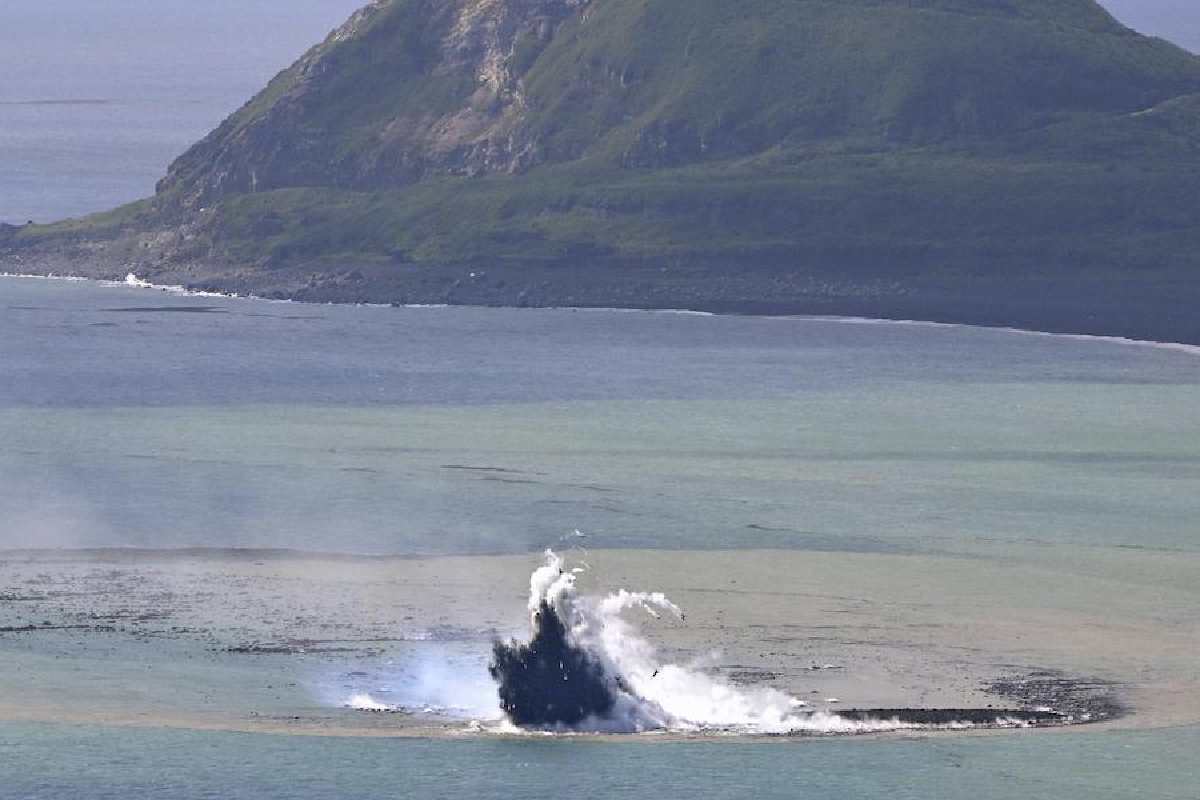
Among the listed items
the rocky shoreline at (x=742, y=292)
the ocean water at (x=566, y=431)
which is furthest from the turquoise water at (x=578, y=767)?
the rocky shoreline at (x=742, y=292)

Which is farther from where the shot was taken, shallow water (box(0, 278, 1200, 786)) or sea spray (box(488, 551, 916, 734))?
sea spray (box(488, 551, 916, 734))

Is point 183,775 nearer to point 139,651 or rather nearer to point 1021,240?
point 139,651

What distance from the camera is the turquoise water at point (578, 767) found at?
69375mm

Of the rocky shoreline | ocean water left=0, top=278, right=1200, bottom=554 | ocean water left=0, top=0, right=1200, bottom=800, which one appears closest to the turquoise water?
ocean water left=0, top=0, right=1200, bottom=800

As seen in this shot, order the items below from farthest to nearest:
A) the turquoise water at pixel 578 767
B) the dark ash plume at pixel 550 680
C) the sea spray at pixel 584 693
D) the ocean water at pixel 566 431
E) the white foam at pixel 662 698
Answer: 1. the ocean water at pixel 566 431
2. the white foam at pixel 662 698
3. the sea spray at pixel 584 693
4. the dark ash plume at pixel 550 680
5. the turquoise water at pixel 578 767

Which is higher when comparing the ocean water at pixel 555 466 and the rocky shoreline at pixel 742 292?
the rocky shoreline at pixel 742 292

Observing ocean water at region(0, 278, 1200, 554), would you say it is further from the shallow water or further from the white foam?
the white foam

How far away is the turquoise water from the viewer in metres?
69.4

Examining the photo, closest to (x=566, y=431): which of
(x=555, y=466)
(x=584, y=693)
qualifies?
(x=555, y=466)

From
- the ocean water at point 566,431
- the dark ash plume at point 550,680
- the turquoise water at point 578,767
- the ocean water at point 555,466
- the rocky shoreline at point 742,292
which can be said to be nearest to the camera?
the turquoise water at point 578,767

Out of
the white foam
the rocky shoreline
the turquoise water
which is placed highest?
the rocky shoreline

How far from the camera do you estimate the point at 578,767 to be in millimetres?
71188

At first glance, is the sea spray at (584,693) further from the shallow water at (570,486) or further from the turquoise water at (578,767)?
the shallow water at (570,486)

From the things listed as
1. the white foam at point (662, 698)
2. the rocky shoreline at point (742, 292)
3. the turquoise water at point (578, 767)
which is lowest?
the turquoise water at point (578, 767)
